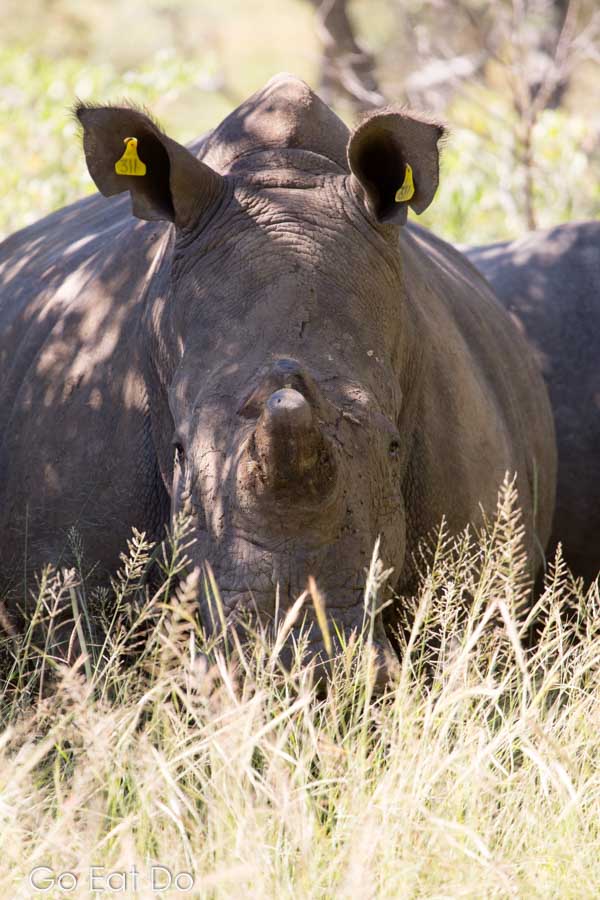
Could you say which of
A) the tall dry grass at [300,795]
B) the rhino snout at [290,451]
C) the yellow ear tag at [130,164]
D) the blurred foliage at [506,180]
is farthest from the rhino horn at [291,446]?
the blurred foliage at [506,180]

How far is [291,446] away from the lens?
3.94 meters

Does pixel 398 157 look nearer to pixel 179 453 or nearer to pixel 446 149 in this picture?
pixel 179 453

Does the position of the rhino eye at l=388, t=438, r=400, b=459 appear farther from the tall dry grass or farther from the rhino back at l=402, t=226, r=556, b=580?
the rhino back at l=402, t=226, r=556, b=580

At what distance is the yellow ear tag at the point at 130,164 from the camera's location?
480cm

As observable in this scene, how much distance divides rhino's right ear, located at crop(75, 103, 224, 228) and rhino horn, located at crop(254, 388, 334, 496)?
3.70 ft

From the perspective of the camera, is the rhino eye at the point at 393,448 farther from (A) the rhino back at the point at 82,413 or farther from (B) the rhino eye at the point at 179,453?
(A) the rhino back at the point at 82,413

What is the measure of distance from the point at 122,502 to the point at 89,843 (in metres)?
1.96

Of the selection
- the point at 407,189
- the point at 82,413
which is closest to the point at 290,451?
the point at 407,189

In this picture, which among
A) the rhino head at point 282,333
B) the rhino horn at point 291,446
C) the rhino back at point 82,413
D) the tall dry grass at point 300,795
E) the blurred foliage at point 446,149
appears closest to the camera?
the tall dry grass at point 300,795

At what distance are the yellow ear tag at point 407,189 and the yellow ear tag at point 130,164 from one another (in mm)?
889

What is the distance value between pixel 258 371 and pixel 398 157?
42.2 inches

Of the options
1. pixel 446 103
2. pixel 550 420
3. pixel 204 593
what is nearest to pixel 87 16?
pixel 446 103

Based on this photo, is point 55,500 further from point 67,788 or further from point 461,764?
point 461,764

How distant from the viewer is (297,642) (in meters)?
3.86
